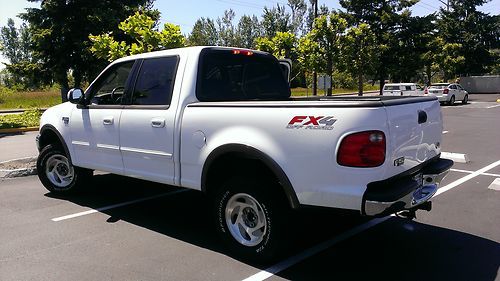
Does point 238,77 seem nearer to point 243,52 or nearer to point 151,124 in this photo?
point 243,52

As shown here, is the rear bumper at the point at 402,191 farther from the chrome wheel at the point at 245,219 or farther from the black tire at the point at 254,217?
the chrome wheel at the point at 245,219

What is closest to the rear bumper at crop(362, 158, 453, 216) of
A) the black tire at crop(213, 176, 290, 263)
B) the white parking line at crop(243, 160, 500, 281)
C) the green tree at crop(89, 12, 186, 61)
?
the black tire at crop(213, 176, 290, 263)

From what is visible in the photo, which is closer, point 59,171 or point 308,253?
point 308,253

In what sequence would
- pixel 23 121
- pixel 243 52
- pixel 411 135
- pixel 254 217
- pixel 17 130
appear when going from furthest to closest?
pixel 23 121
pixel 17 130
pixel 243 52
pixel 254 217
pixel 411 135

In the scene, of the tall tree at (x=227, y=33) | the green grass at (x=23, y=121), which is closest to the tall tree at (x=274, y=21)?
the tall tree at (x=227, y=33)

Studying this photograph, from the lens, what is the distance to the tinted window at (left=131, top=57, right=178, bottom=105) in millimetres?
4941

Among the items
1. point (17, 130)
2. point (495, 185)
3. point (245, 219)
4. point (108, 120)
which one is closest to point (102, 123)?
point (108, 120)

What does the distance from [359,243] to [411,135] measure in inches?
55.6

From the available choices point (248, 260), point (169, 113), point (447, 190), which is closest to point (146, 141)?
point (169, 113)

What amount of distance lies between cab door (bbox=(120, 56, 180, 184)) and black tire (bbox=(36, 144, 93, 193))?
60.2 inches

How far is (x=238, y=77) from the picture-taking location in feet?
17.2

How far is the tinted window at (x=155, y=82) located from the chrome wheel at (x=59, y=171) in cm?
201

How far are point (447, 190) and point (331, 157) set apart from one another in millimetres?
4108

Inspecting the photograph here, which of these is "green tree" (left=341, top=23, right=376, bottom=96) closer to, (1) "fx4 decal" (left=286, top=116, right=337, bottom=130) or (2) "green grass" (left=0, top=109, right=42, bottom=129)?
(2) "green grass" (left=0, top=109, right=42, bottom=129)
